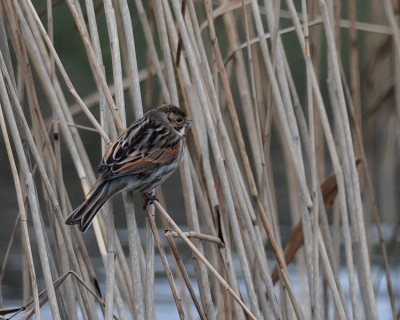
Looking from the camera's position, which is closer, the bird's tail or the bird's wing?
the bird's tail

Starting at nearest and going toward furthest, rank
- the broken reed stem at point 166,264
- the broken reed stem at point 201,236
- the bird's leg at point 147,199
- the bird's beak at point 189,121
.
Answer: the broken reed stem at point 166,264
the broken reed stem at point 201,236
the bird's leg at point 147,199
the bird's beak at point 189,121

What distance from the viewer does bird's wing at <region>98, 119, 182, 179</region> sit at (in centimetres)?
300

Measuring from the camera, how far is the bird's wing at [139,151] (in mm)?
2996

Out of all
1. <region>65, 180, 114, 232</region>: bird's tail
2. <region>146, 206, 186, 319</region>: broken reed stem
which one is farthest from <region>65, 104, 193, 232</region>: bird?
<region>146, 206, 186, 319</region>: broken reed stem

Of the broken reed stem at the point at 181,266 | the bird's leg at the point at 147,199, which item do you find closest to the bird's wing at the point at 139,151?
the bird's leg at the point at 147,199

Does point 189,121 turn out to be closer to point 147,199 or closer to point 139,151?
point 139,151

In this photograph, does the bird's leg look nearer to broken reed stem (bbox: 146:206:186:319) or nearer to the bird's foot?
the bird's foot

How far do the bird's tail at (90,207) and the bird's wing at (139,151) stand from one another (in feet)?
0.26

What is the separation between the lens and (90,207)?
281 cm

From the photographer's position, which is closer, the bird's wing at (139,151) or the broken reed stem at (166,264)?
the broken reed stem at (166,264)

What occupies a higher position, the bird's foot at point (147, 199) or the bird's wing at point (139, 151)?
the bird's wing at point (139, 151)

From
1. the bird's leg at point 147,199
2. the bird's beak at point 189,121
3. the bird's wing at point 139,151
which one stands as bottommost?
the bird's leg at point 147,199

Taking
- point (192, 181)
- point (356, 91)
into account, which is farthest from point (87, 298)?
point (356, 91)

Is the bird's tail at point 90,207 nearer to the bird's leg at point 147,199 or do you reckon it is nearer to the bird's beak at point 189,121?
the bird's leg at point 147,199
